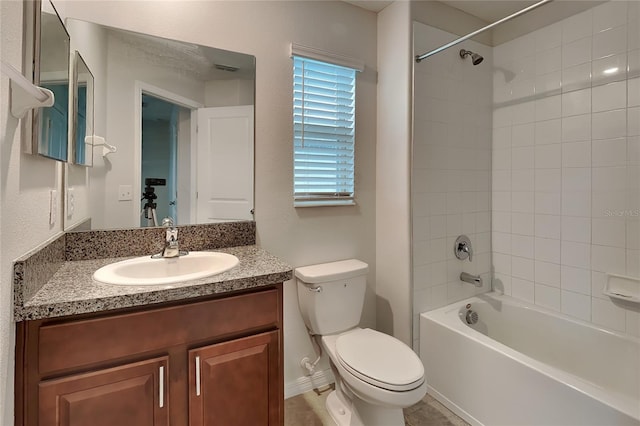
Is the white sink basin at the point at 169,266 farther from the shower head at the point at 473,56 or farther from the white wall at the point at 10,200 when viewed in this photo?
the shower head at the point at 473,56

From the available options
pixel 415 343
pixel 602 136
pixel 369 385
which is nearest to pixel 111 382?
pixel 369 385

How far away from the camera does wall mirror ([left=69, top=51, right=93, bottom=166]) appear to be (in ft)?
4.22

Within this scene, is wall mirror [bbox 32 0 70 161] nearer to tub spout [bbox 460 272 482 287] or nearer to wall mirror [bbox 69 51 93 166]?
wall mirror [bbox 69 51 93 166]

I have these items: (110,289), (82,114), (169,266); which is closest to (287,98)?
(82,114)

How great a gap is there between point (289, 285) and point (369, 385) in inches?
28.9

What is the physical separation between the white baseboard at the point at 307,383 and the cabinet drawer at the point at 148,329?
0.94 m

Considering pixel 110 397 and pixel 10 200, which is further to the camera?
pixel 110 397

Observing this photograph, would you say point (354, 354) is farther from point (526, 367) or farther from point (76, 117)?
point (76, 117)

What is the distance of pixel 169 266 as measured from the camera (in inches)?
53.7

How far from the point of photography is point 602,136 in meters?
1.80

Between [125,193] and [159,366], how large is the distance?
86 cm

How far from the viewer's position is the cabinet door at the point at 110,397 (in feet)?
2.82

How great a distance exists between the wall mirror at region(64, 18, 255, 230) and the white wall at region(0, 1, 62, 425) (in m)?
0.53

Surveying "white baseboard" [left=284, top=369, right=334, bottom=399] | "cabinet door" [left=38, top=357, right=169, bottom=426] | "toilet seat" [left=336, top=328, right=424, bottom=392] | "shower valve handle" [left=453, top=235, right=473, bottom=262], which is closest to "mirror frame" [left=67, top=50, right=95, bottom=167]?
"cabinet door" [left=38, top=357, right=169, bottom=426]
